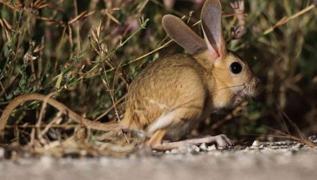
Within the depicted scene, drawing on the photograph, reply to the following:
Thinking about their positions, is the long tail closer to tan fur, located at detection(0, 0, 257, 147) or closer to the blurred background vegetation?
tan fur, located at detection(0, 0, 257, 147)

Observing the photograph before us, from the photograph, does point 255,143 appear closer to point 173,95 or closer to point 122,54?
point 173,95

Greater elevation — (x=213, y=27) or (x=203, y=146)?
(x=213, y=27)

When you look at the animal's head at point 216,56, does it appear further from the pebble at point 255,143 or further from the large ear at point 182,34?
the pebble at point 255,143

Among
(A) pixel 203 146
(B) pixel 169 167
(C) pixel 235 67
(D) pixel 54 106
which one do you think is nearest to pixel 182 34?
(C) pixel 235 67

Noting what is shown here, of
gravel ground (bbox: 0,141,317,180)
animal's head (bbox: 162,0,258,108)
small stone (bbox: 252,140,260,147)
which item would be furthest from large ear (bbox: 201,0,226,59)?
gravel ground (bbox: 0,141,317,180)

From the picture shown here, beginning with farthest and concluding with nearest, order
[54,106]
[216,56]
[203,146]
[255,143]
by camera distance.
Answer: [216,56], [255,143], [203,146], [54,106]

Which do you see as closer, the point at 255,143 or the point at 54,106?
the point at 54,106

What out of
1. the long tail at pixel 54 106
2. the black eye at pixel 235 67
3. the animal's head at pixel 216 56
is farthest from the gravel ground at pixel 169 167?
the black eye at pixel 235 67

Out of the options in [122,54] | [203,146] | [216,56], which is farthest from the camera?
[122,54]
